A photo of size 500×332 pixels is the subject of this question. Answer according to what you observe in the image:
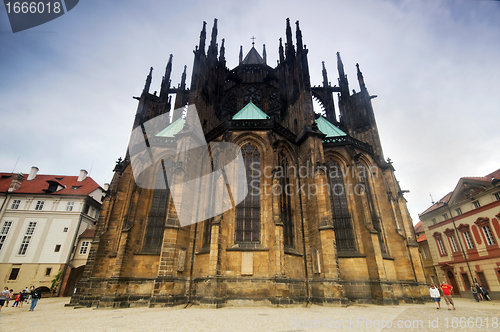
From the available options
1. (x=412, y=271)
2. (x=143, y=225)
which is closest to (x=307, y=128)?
(x=412, y=271)

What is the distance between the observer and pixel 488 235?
68.8 ft

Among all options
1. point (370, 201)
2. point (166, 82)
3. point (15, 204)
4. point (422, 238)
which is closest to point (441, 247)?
point (422, 238)

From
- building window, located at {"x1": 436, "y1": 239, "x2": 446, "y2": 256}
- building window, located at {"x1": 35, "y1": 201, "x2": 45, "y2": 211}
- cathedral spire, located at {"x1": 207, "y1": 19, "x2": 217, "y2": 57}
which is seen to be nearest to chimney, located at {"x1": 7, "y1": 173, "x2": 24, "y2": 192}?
building window, located at {"x1": 35, "y1": 201, "x2": 45, "y2": 211}

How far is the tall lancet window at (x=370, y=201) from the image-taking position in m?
15.7

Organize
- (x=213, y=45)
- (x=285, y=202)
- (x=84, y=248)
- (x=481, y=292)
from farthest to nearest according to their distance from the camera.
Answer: (x=84, y=248)
(x=213, y=45)
(x=481, y=292)
(x=285, y=202)

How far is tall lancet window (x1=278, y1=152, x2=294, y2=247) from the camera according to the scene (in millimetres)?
14125

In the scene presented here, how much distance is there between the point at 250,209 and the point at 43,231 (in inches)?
1067

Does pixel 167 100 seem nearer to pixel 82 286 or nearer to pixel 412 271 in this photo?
pixel 82 286

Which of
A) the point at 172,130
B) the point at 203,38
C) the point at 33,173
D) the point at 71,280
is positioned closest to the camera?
the point at 172,130

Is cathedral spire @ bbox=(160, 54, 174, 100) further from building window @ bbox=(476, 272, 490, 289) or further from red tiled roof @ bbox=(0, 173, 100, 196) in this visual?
Answer: building window @ bbox=(476, 272, 490, 289)

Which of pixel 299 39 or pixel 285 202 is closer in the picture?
pixel 285 202

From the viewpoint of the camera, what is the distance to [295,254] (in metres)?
13.4

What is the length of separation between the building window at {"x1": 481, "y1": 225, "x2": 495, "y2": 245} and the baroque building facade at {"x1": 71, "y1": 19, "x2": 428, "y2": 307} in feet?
34.8

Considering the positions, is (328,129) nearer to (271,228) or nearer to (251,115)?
(251,115)
